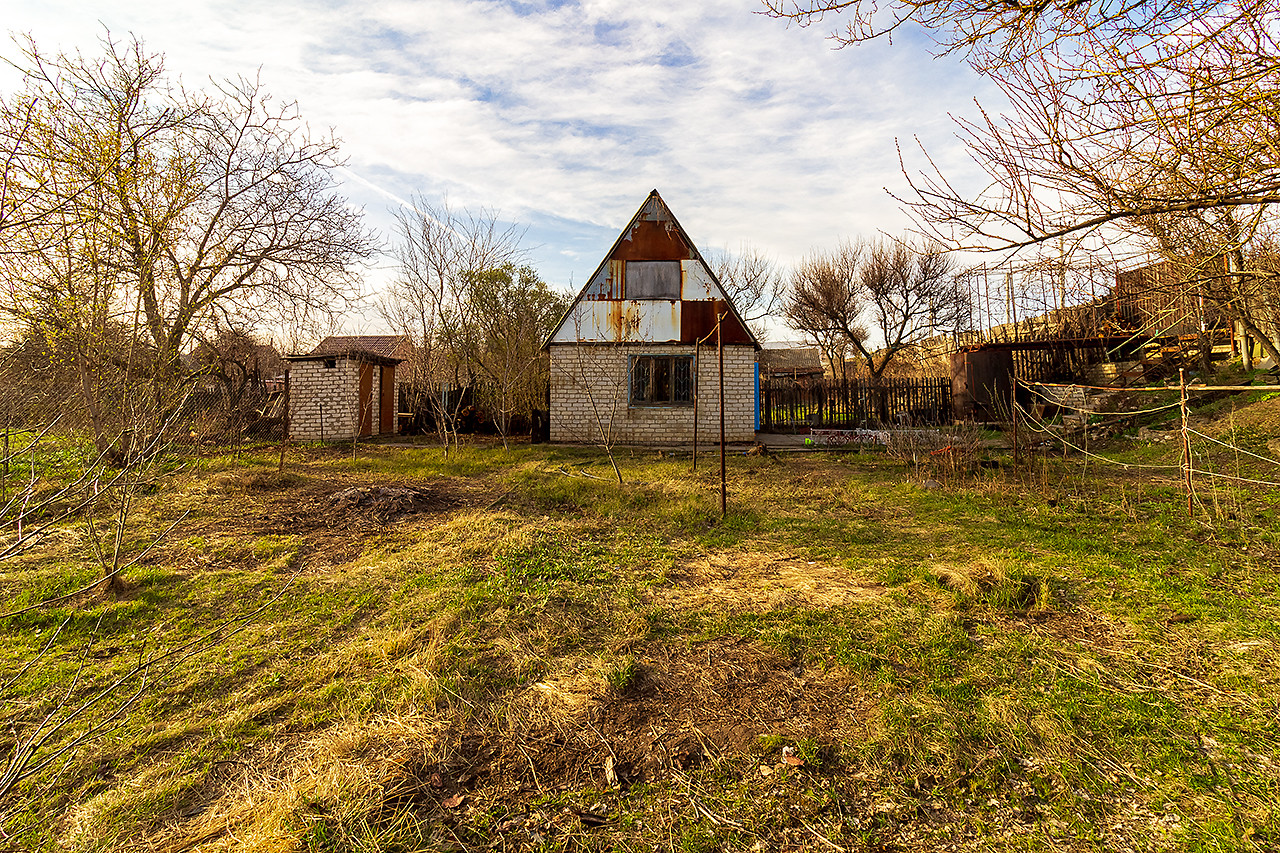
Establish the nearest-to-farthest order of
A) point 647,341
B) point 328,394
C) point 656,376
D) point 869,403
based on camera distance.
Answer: point 647,341, point 656,376, point 328,394, point 869,403

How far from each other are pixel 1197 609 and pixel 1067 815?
8.76 feet

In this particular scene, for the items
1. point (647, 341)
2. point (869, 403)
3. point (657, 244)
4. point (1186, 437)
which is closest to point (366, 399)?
point (647, 341)

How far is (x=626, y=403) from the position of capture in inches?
544

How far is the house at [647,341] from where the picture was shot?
13.8m

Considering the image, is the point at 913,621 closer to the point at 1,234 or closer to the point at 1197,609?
the point at 1197,609

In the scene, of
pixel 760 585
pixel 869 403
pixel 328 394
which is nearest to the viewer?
pixel 760 585

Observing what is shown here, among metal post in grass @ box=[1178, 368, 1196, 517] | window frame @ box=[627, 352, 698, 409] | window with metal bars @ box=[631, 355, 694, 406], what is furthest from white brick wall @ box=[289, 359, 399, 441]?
metal post in grass @ box=[1178, 368, 1196, 517]

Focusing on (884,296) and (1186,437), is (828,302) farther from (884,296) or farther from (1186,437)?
(1186,437)

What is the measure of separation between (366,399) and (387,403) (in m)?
1.10

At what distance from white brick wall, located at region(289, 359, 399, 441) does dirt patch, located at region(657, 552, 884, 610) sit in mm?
13603

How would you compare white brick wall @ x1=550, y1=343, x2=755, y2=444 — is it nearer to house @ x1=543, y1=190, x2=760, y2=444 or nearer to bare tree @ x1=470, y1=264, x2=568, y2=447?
house @ x1=543, y1=190, x2=760, y2=444

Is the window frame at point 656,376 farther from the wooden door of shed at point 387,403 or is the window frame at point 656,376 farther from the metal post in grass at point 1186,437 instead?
the metal post in grass at point 1186,437

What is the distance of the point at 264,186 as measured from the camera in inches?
493

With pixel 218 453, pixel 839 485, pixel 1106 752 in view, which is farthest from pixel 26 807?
pixel 218 453
